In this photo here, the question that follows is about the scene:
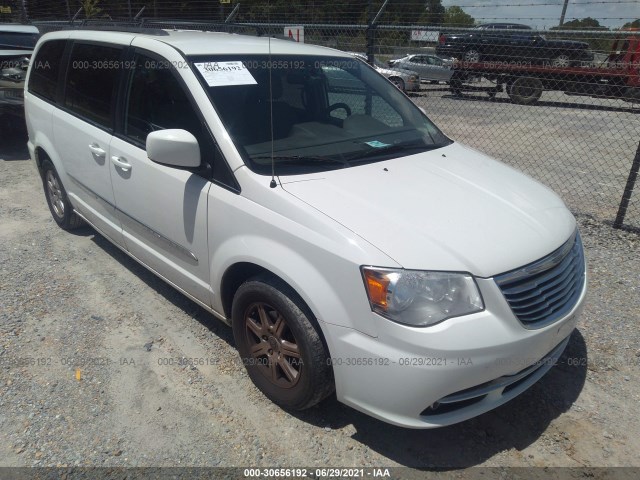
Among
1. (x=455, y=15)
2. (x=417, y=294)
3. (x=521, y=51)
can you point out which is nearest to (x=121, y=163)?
(x=417, y=294)

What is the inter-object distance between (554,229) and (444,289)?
86 cm

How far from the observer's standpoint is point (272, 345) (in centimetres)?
263

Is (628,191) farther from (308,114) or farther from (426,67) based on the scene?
(426,67)

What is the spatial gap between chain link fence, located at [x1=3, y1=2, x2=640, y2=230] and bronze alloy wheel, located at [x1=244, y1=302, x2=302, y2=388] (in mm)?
3477

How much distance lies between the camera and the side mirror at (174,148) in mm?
2607

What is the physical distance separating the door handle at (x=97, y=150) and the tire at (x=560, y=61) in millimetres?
11789

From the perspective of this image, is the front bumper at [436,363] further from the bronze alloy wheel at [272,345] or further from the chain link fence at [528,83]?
the chain link fence at [528,83]

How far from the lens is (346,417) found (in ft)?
8.86

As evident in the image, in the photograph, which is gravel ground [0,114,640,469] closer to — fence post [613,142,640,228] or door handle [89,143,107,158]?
door handle [89,143,107,158]

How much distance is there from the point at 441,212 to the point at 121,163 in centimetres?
215

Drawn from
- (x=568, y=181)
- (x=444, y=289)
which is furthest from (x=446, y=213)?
(x=568, y=181)

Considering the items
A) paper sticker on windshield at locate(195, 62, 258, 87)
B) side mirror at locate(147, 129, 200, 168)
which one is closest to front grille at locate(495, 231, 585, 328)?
side mirror at locate(147, 129, 200, 168)

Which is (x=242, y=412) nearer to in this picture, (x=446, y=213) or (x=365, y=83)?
(x=446, y=213)

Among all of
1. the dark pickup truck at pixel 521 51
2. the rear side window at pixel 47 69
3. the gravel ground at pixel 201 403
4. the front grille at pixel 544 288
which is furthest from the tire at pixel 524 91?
the front grille at pixel 544 288
